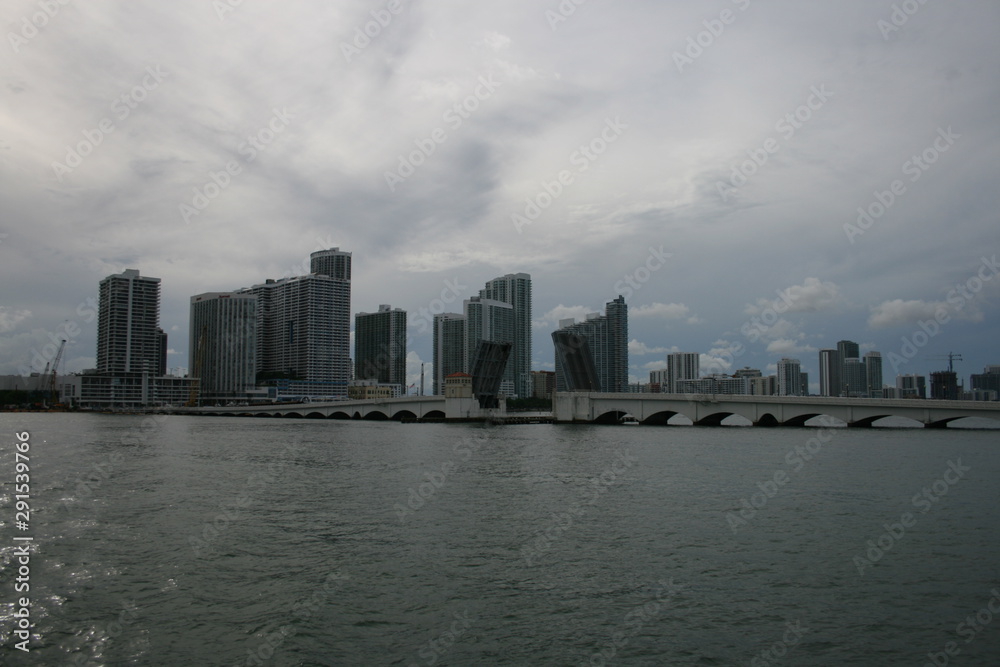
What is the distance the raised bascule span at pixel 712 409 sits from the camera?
89.9 meters

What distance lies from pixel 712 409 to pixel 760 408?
7.72 metres

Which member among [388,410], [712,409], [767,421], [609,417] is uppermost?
[712,409]

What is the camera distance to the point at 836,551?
2303 centimetres

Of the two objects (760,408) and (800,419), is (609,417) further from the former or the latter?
(800,419)

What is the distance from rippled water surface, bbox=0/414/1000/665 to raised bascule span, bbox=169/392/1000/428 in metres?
55.0

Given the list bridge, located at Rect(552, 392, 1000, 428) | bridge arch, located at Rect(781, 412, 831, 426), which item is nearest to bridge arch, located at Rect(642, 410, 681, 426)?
bridge, located at Rect(552, 392, 1000, 428)

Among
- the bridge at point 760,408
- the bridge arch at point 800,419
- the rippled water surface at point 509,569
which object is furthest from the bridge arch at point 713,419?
the rippled water surface at point 509,569

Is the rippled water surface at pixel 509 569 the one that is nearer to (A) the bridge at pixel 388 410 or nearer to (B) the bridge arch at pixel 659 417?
(B) the bridge arch at pixel 659 417

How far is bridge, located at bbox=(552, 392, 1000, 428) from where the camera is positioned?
8912cm

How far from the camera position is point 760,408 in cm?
10094

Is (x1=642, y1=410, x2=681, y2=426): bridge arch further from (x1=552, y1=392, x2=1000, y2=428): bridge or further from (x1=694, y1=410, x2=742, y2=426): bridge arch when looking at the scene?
(x1=694, y1=410, x2=742, y2=426): bridge arch

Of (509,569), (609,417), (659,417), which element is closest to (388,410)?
(609,417)

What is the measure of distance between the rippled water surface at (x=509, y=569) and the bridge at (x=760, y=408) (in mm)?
54684

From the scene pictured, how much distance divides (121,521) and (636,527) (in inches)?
820
